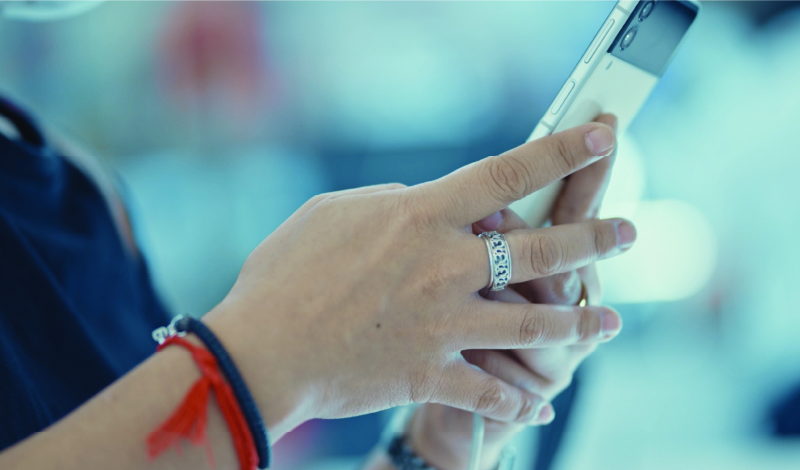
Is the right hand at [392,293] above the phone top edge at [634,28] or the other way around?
the other way around

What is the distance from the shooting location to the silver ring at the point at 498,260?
544 millimetres

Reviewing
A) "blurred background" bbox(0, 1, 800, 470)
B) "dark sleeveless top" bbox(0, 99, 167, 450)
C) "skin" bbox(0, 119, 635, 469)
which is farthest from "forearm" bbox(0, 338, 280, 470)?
"blurred background" bbox(0, 1, 800, 470)

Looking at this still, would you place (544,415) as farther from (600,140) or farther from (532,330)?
(600,140)

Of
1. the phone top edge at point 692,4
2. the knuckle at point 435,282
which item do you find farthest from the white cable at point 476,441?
the phone top edge at point 692,4

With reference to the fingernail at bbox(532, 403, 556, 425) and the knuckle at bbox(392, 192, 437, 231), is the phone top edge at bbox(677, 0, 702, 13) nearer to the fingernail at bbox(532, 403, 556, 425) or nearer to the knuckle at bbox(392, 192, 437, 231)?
the knuckle at bbox(392, 192, 437, 231)

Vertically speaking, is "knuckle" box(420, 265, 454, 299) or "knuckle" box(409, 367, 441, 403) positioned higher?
"knuckle" box(420, 265, 454, 299)

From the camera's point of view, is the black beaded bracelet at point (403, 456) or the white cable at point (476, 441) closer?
the white cable at point (476, 441)

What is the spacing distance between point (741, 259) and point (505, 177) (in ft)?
7.17

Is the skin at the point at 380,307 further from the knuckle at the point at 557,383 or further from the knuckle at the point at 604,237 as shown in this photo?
the knuckle at the point at 557,383

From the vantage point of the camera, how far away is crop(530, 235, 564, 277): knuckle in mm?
565

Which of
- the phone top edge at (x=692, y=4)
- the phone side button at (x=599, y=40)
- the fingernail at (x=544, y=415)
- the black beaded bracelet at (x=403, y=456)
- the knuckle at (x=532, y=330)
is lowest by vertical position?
the black beaded bracelet at (x=403, y=456)

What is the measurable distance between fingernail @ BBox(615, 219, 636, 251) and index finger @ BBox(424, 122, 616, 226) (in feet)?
0.34

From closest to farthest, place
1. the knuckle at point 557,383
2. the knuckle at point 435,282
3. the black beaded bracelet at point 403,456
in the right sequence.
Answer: the knuckle at point 435,282 → the knuckle at point 557,383 → the black beaded bracelet at point 403,456

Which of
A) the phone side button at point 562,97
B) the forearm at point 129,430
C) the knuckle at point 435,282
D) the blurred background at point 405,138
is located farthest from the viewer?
the blurred background at point 405,138
